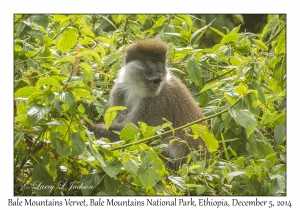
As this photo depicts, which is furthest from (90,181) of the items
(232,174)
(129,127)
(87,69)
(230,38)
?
(230,38)

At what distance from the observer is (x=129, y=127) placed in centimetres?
488

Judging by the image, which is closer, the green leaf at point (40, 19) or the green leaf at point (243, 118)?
the green leaf at point (243, 118)

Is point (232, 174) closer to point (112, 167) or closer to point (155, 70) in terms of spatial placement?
point (112, 167)

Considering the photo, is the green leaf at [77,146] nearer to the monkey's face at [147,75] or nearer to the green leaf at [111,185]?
the green leaf at [111,185]

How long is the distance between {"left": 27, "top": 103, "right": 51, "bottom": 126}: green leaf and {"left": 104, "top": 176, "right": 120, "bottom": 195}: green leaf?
0.73m

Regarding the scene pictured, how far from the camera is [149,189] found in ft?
16.3

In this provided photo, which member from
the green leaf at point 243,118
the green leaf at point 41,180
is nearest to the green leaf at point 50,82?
the green leaf at point 41,180

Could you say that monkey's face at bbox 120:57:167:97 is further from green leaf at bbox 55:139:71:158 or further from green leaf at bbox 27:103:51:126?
green leaf at bbox 27:103:51:126

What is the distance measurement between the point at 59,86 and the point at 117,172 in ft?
2.57

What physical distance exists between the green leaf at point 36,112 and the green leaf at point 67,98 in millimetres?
123

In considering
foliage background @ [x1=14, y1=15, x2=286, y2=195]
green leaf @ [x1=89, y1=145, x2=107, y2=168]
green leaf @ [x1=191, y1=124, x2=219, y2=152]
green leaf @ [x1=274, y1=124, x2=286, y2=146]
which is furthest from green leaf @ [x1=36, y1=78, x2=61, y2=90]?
green leaf @ [x1=274, y1=124, x2=286, y2=146]

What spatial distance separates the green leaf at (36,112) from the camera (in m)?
4.48

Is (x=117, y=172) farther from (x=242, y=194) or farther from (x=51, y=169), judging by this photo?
(x=242, y=194)

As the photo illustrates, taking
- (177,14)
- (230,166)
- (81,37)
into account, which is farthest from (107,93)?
(230,166)
